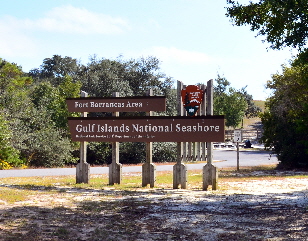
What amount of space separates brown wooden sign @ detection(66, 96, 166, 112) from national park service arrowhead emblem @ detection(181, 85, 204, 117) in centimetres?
83

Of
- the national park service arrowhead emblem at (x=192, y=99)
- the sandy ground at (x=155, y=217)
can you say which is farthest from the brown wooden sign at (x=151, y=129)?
the sandy ground at (x=155, y=217)

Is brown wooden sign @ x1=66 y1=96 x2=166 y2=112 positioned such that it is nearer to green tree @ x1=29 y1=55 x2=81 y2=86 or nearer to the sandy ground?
the sandy ground

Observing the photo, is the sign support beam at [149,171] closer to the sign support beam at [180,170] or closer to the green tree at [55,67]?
the sign support beam at [180,170]

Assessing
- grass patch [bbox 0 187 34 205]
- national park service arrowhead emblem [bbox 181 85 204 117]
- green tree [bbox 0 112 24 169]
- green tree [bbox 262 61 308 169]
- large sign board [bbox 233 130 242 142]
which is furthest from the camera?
green tree [bbox 0 112 24 169]

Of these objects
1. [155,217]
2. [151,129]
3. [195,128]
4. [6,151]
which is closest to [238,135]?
[195,128]

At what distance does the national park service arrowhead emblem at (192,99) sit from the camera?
46.7ft

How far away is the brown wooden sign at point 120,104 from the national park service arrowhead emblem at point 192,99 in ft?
2.74

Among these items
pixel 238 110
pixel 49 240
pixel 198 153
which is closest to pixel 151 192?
pixel 198 153

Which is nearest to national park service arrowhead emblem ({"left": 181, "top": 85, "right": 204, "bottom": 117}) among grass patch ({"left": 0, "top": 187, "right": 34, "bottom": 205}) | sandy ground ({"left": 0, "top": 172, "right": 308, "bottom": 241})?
sandy ground ({"left": 0, "top": 172, "right": 308, "bottom": 241})

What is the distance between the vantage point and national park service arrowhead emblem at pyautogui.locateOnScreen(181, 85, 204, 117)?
14234mm

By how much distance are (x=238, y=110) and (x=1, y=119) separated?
148ft

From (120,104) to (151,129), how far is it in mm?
1585

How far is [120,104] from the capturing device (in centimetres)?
1516

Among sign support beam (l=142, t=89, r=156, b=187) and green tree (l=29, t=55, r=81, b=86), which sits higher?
green tree (l=29, t=55, r=81, b=86)
